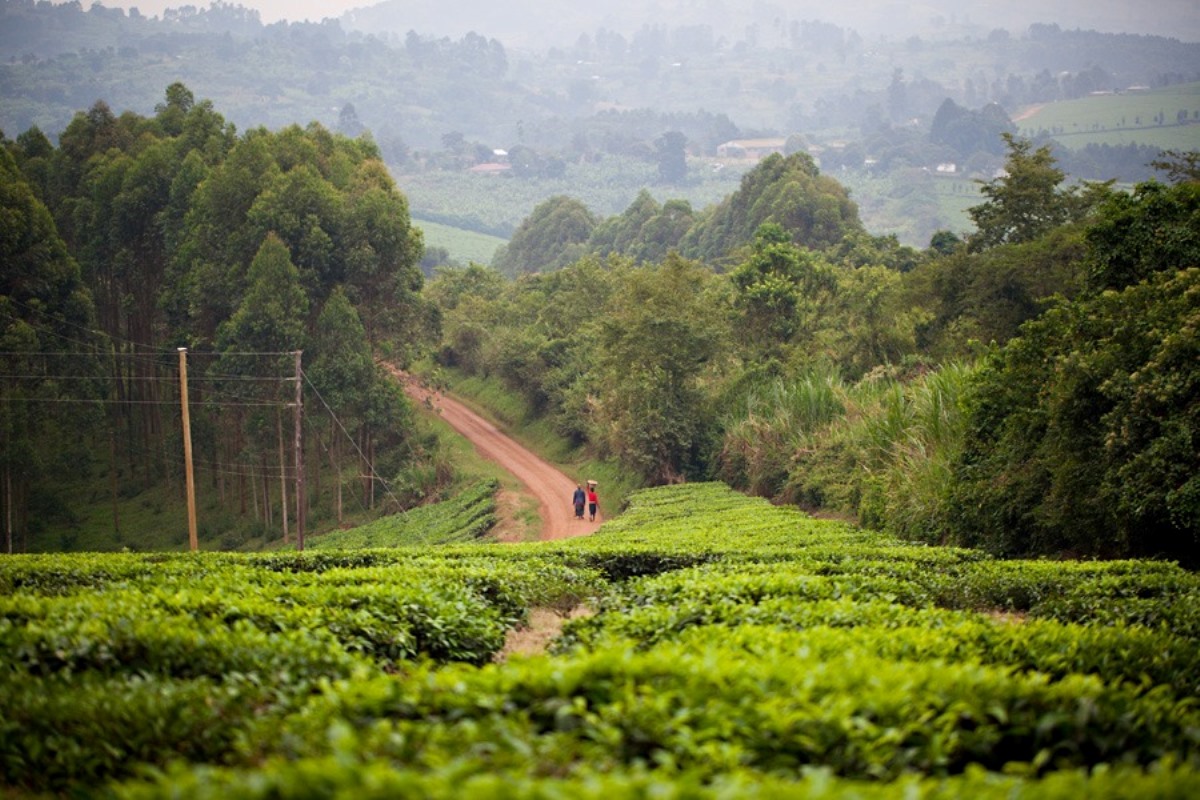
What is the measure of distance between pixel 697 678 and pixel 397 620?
442 centimetres

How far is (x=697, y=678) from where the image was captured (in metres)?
6.16

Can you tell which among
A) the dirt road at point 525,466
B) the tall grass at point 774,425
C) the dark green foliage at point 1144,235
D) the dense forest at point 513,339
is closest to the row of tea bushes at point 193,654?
the dense forest at point 513,339

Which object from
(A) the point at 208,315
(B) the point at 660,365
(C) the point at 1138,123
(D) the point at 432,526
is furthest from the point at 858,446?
(C) the point at 1138,123

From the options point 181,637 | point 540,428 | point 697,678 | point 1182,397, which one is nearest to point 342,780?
point 697,678

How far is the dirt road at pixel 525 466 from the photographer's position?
37.1 meters

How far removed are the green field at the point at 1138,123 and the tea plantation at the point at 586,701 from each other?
162 m

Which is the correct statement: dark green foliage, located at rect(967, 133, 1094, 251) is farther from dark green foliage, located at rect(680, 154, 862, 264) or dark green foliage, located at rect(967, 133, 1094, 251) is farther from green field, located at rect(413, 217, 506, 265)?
green field, located at rect(413, 217, 506, 265)

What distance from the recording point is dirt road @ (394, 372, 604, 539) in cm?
3710

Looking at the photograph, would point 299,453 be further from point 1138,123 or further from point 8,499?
point 1138,123

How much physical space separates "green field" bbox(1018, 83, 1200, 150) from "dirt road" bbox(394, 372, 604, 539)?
129m

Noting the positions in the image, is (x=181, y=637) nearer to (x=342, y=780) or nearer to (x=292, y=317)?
(x=342, y=780)

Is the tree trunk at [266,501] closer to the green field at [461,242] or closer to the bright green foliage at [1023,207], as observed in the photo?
the bright green foliage at [1023,207]

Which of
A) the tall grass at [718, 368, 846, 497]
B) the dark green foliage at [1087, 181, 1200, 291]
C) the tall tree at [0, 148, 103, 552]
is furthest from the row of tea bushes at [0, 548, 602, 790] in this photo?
the tall tree at [0, 148, 103, 552]

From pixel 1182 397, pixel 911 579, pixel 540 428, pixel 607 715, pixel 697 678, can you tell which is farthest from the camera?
pixel 540 428
